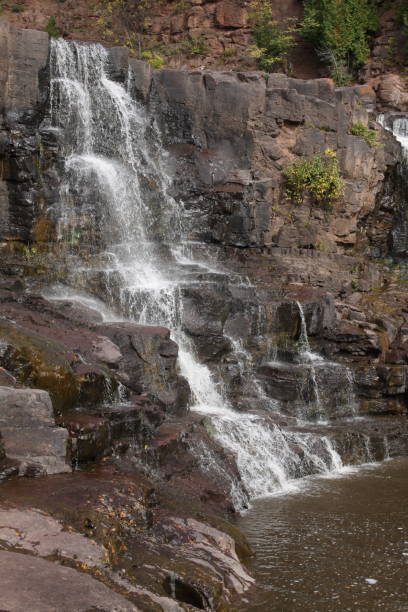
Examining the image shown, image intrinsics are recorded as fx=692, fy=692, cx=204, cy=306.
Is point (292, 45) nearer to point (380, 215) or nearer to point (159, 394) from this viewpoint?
point (380, 215)

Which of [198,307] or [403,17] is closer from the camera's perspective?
[198,307]

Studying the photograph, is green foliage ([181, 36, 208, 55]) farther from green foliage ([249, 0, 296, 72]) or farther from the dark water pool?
Answer: the dark water pool

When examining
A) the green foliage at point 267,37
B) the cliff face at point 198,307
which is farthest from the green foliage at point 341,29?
the cliff face at point 198,307

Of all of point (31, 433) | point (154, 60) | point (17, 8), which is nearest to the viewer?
point (31, 433)

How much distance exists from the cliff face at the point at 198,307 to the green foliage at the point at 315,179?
30 cm

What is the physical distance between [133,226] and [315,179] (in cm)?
607

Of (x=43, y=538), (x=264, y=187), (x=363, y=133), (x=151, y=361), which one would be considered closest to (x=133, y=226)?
(x=264, y=187)

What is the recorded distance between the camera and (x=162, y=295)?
50.0ft

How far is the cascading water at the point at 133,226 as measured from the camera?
Answer: 12.5 meters

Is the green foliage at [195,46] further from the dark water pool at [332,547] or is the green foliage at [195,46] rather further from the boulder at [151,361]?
the dark water pool at [332,547]

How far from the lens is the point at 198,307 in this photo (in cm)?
1529

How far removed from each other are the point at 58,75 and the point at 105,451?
1299 centimetres

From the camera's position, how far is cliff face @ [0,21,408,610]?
7.90 meters

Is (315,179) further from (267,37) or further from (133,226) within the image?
(267,37)
